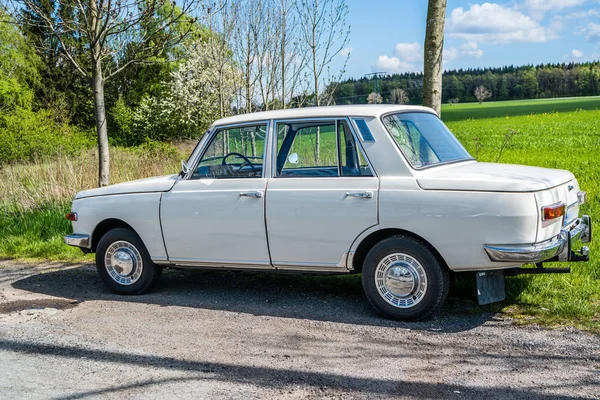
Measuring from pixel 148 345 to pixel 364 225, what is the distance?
2.07 m

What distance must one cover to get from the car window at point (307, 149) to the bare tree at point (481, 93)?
118m

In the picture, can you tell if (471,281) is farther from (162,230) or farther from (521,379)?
(162,230)

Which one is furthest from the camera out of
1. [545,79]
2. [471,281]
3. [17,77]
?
[545,79]

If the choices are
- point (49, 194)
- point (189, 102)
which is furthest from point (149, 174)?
point (189, 102)

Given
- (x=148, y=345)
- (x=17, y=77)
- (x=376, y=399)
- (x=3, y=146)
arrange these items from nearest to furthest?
1. (x=376, y=399)
2. (x=148, y=345)
3. (x=3, y=146)
4. (x=17, y=77)

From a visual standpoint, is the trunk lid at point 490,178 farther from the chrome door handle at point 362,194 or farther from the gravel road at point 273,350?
the gravel road at point 273,350

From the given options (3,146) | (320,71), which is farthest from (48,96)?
(320,71)

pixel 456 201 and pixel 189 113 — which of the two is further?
pixel 189 113

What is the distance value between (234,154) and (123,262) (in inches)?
70.1

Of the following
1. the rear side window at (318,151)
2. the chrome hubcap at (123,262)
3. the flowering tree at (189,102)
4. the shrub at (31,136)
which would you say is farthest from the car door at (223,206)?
the flowering tree at (189,102)

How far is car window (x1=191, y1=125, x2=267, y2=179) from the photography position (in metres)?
6.21

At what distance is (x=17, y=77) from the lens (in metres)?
44.7

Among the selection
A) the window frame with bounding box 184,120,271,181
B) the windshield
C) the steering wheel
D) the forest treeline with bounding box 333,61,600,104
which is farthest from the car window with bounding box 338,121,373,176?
the forest treeline with bounding box 333,61,600,104

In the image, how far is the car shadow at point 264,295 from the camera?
5.63 m
